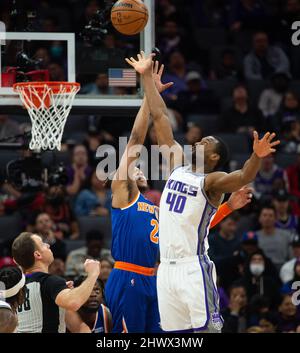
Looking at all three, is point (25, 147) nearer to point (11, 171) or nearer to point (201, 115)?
point (11, 171)

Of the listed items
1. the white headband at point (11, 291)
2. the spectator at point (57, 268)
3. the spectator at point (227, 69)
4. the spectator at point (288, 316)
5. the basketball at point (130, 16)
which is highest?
the spectator at point (227, 69)

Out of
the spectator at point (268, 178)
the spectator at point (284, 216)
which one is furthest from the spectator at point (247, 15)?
the spectator at point (284, 216)

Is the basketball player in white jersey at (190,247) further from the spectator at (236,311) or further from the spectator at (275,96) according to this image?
the spectator at (275,96)

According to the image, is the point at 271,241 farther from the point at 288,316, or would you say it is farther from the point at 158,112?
the point at 158,112

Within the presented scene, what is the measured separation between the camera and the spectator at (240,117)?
1589 centimetres

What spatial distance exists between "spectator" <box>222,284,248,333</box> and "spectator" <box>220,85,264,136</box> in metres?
3.78

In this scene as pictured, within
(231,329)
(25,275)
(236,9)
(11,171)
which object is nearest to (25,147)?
(11,171)

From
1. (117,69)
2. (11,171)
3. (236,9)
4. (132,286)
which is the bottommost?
(132,286)

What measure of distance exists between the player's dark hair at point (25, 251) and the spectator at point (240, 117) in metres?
7.76

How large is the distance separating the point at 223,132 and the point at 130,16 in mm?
6354

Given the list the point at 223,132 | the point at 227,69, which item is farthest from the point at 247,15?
the point at 223,132

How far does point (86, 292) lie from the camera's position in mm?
7938

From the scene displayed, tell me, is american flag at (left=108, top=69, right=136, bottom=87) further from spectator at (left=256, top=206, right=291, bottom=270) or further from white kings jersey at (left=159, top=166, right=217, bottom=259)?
spectator at (left=256, top=206, right=291, bottom=270)

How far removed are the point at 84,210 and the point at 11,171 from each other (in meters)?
2.45
